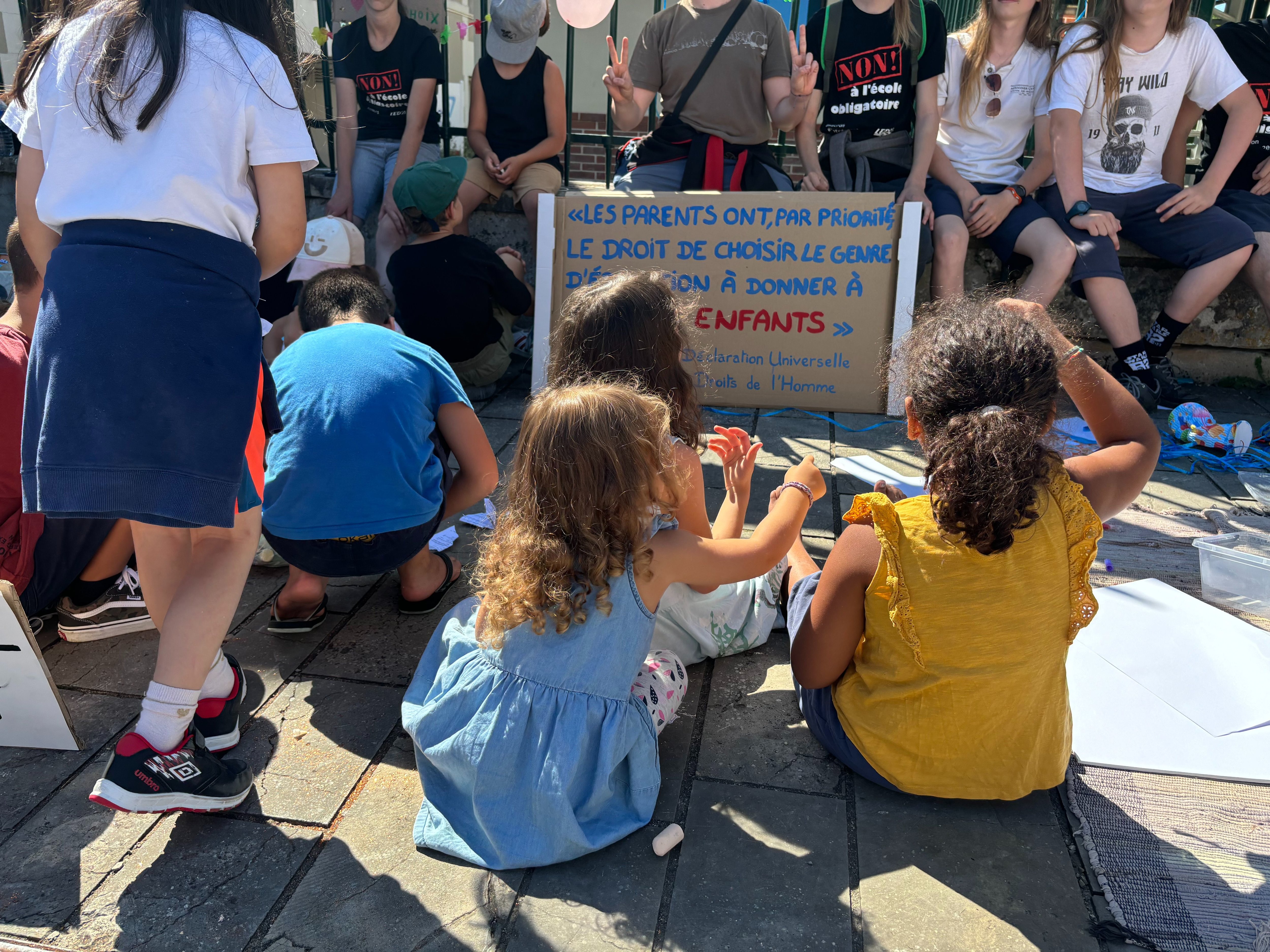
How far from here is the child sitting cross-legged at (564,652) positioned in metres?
1.61

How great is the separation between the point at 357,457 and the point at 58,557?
0.87 m

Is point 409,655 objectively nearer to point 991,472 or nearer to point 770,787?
point 770,787

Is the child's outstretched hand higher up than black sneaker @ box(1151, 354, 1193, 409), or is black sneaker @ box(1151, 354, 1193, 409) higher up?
the child's outstretched hand

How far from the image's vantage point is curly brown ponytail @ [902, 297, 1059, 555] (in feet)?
4.85

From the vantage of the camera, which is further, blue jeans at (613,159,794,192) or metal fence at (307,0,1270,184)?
metal fence at (307,0,1270,184)

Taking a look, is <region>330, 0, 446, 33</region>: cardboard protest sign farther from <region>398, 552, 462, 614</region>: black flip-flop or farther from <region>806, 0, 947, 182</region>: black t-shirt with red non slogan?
<region>398, 552, 462, 614</region>: black flip-flop

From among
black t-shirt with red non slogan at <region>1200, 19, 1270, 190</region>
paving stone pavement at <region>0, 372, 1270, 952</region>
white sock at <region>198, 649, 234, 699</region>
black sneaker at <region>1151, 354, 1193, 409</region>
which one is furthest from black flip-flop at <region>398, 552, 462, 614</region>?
black t-shirt with red non slogan at <region>1200, 19, 1270, 190</region>

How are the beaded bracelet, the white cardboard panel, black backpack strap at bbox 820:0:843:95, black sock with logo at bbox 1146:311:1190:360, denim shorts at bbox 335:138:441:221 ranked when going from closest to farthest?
the white cardboard panel → the beaded bracelet → black sock with logo at bbox 1146:311:1190:360 → black backpack strap at bbox 820:0:843:95 → denim shorts at bbox 335:138:441:221

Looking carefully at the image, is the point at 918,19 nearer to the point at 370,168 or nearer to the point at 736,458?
the point at 370,168

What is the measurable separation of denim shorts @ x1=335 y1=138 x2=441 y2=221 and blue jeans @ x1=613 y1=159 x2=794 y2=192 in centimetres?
122

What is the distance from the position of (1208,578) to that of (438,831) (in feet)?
7.11

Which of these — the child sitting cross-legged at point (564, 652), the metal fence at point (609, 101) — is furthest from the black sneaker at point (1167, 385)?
the child sitting cross-legged at point (564, 652)

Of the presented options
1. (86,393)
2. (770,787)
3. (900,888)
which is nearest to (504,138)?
(86,393)

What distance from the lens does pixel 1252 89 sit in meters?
4.20
